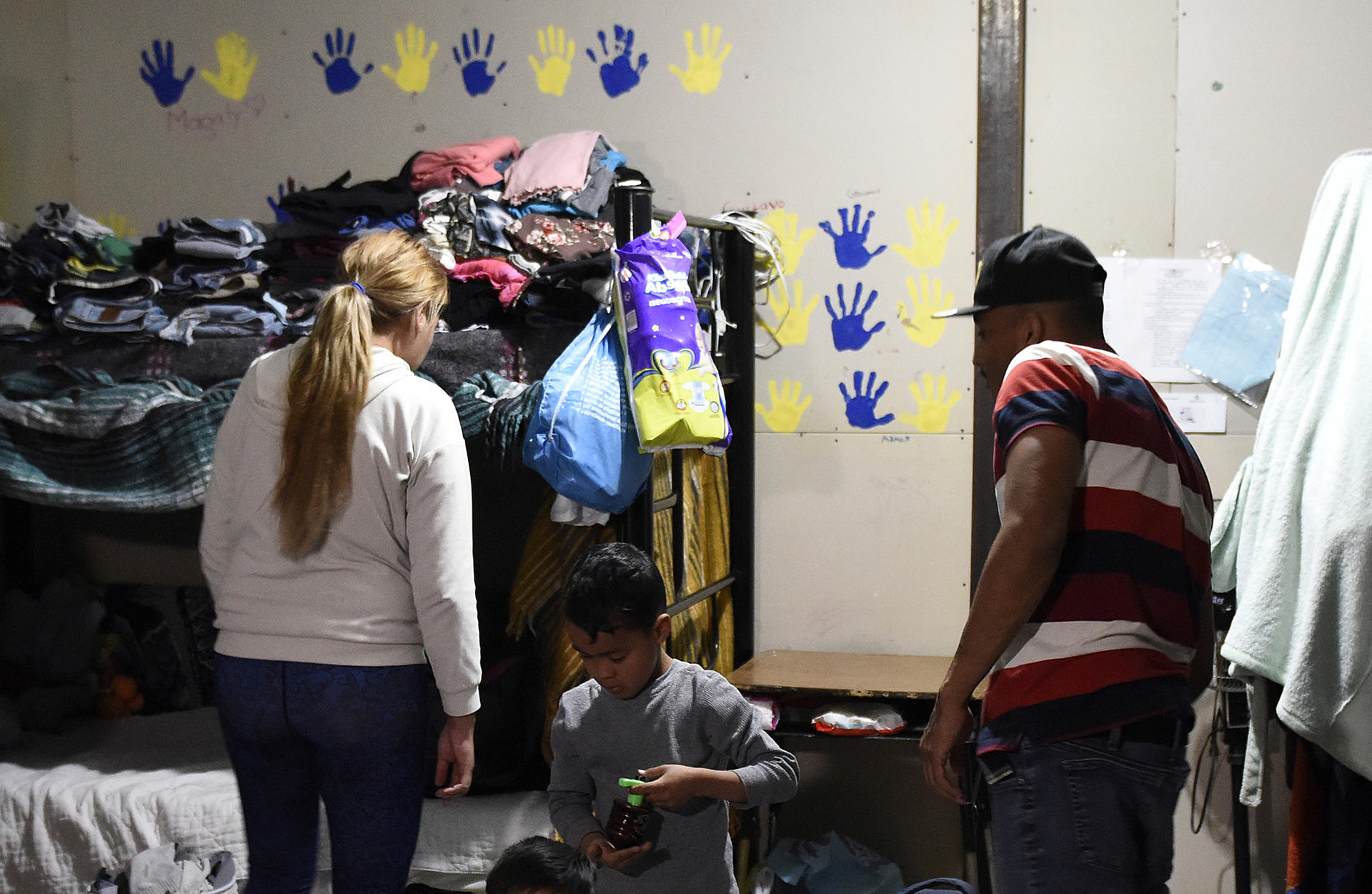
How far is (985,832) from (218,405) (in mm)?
2043

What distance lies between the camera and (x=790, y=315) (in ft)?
10.0

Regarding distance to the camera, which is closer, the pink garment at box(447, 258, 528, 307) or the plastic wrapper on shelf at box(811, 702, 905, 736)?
the pink garment at box(447, 258, 528, 307)

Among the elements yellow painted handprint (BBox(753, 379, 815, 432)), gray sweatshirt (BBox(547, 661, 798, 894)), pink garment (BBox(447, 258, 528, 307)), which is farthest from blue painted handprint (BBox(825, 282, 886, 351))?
gray sweatshirt (BBox(547, 661, 798, 894))

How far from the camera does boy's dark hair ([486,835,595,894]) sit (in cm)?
168

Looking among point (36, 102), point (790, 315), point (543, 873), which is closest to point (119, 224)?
point (36, 102)

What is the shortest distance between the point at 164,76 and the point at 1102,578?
3.22 metres

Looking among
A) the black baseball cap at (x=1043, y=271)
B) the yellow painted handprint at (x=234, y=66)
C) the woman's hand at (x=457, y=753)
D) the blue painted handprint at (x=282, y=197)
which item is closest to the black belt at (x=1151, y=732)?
the black baseball cap at (x=1043, y=271)

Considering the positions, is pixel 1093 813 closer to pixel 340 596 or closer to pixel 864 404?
pixel 340 596

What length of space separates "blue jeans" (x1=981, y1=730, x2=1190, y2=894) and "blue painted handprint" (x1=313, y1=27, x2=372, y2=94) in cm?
276

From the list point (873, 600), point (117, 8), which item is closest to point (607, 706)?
point (873, 600)

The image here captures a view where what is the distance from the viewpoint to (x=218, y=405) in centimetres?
Result: 258

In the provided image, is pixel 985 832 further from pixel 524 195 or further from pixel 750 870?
pixel 524 195

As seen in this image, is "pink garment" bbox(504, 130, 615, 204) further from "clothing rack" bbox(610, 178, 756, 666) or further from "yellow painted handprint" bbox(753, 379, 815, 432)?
"yellow painted handprint" bbox(753, 379, 815, 432)

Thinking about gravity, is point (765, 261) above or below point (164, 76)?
below
